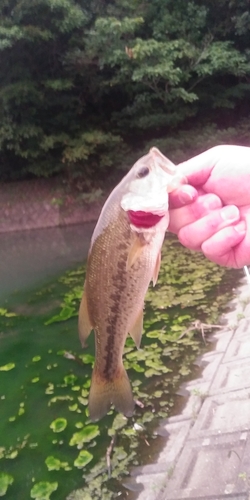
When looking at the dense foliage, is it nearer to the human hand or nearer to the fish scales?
the human hand

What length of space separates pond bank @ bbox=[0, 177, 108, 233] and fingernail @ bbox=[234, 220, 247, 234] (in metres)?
13.2

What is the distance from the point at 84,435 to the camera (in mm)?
4195

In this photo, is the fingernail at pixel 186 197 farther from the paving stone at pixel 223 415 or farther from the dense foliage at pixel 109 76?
the dense foliage at pixel 109 76

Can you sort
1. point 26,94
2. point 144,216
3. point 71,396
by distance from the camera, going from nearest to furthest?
point 144,216, point 71,396, point 26,94

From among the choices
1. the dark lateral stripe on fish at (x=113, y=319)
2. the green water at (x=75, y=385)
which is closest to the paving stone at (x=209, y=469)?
the green water at (x=75, y=385)

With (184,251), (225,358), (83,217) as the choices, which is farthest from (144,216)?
(83,217)

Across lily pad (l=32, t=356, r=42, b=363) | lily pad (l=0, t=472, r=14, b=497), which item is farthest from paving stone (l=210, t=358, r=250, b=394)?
lily pad (l=32, t=356, r=42, b=363)

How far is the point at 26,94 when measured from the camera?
1647 centimetres

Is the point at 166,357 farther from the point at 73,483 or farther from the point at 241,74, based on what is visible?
the point at 241,74

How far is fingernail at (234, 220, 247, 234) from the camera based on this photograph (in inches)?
77.6

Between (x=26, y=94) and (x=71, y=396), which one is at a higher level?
(x=26, y=94)

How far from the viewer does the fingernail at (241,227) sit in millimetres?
1972

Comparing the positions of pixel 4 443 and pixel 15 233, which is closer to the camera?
pixel 4 443

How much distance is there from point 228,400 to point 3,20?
590 inches
